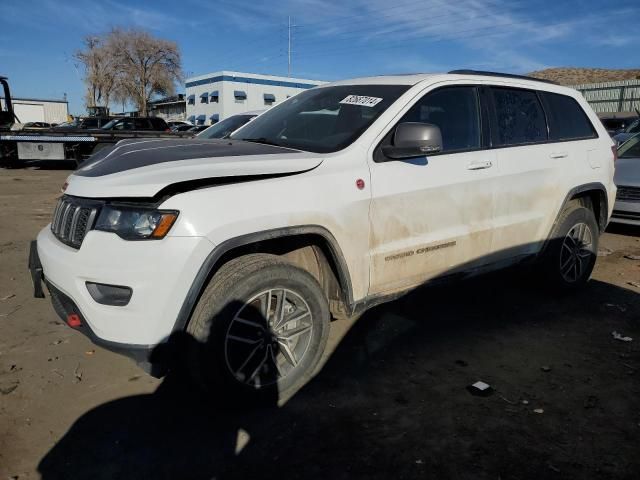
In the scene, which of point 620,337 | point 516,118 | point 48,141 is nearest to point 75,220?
point 516,118

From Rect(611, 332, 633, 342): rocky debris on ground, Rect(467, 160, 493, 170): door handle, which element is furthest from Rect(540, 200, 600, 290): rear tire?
Rect(467, 160, 493, 170): door handle

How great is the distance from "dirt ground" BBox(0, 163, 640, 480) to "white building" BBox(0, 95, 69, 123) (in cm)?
5790

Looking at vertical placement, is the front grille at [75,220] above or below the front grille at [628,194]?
above

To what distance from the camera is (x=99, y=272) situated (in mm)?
2422

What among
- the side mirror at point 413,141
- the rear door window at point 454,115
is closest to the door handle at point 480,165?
the rear door window at point 454,115

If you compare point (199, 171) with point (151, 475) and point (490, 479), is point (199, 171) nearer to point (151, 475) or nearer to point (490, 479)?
point (151, 475)

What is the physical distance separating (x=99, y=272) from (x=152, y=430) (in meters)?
Result: 0.89

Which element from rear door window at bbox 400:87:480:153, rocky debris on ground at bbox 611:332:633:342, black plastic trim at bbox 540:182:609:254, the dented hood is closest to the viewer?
the dented hood

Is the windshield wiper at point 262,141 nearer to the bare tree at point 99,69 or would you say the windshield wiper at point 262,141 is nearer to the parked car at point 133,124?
the parked car at point 133,124

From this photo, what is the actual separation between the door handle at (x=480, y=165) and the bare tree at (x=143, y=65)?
2144 inches

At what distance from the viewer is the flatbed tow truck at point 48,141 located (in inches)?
566

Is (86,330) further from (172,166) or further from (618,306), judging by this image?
(618,306)

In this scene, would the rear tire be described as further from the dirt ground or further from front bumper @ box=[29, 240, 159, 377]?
front bumper @ box=[29, 240, 159, 377]

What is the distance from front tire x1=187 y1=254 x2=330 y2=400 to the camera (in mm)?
2564
